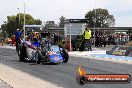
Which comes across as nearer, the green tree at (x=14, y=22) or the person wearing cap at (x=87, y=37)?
the person wearing cap at (x=87, y=37)

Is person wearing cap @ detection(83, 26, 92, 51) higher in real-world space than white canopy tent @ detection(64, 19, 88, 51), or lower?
lower

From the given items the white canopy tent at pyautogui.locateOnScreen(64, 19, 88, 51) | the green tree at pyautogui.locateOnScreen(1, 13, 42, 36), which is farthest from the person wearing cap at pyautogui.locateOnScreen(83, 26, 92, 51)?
the green tree at pyautogui.locateOnScreen(1, 13, 42, 36)

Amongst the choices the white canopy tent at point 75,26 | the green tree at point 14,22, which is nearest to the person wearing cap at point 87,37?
the white canopy tent at point 75,26

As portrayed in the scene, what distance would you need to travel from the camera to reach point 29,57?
19.2 meters

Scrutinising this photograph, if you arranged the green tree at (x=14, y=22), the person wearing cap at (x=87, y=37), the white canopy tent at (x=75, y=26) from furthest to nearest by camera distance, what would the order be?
1. the green tree at (x=14, y=22)
2. the white canopy tent at (x=75, y=26)
3. the person wearing cap at (x=87, y=37)

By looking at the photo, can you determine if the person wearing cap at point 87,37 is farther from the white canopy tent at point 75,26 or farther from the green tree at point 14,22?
the green tree at point 14,22

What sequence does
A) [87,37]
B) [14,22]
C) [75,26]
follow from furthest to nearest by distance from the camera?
[14,22] → [75,26] → [87,37]

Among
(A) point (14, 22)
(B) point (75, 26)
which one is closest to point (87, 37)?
(B) point (75, 26)

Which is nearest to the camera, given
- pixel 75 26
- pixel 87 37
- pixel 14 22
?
pixel 87 37

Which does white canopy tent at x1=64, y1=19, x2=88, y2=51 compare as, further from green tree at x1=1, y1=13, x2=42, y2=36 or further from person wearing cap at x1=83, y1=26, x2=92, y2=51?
green tree at x1=1, y1=13, x2=42, y2=36

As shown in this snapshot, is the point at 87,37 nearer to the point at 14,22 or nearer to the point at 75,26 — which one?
the point at 75,26

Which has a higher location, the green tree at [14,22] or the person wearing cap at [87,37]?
the green tree at [14,22]

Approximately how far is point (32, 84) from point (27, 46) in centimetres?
875

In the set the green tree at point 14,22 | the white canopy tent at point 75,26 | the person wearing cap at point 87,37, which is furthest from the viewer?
the green tree at point 14,22
